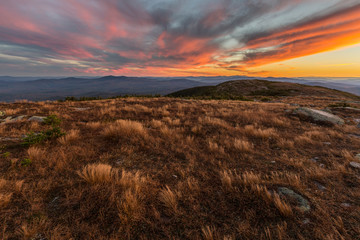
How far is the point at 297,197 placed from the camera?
2830 mm

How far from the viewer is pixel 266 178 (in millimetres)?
3564

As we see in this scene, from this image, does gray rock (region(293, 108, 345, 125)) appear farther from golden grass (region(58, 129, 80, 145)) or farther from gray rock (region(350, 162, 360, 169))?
golden grass (region(58, 129, 80, 145))

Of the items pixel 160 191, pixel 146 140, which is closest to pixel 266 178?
pixel 160 191

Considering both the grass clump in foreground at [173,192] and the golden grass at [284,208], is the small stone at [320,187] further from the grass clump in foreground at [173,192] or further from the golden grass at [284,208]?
the golden grass at [284,208]

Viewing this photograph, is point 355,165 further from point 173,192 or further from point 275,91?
point 275,91

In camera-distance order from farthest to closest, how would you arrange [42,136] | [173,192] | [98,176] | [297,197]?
1. [42,136]
2. [98,176]
3. [173,192]
4. [297,197]

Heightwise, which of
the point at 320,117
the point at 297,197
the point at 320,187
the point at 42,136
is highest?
the point at 42,136

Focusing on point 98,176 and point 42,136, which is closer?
point 98,176

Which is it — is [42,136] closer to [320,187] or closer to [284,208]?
[284,208]

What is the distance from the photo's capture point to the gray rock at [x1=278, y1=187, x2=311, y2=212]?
2604mm

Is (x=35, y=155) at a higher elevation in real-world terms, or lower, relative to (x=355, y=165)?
higher

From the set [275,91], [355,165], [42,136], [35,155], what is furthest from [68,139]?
[275,91]

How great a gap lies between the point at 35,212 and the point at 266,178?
5.02 metres

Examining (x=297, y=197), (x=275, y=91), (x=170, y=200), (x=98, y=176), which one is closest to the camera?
(x=170, y=200)
